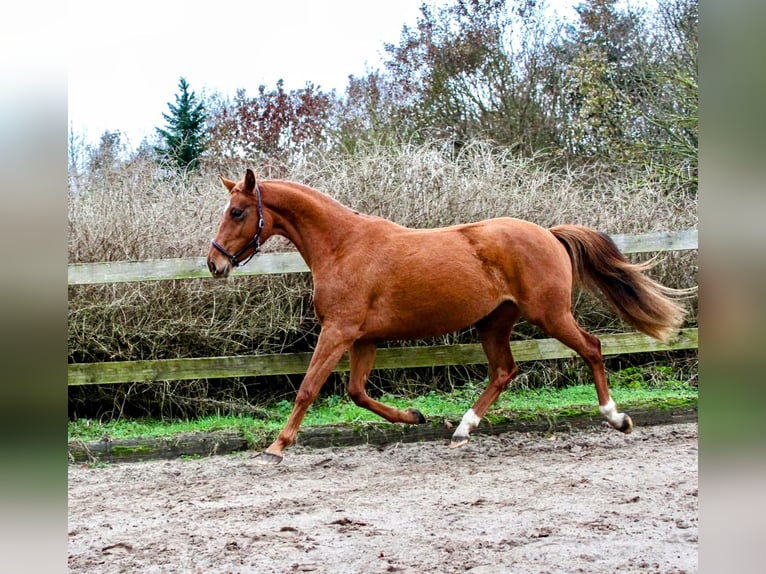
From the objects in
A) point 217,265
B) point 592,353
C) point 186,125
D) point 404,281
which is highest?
point 186,125

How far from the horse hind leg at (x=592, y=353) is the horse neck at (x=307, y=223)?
1.30m

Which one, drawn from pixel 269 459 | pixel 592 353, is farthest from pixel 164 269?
pixel 592 353

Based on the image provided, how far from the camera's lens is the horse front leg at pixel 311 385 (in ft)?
12.3

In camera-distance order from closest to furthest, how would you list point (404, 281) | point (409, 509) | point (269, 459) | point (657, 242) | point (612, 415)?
point (409, 509) → point (269, 459) → point (404, 281) → point (612, 415) → point (657, 242)

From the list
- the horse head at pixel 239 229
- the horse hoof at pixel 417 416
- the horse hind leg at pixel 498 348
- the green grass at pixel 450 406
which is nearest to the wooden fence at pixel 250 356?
the green grass at pixel 450 406

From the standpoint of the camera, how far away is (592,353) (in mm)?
4051

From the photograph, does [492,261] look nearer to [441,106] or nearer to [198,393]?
[198,393]

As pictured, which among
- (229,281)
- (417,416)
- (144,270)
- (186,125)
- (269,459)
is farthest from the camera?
(186,125)

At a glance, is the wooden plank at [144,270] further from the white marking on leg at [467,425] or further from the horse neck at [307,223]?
the white marking on leg at [467,425]

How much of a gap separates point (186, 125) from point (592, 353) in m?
5.47

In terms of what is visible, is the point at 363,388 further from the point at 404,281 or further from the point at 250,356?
the point at 250,356

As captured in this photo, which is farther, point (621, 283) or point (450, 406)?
point (450, 406)

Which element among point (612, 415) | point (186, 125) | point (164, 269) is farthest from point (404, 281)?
point (186, 125)

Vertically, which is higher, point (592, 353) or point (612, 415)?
point (592, 353)
